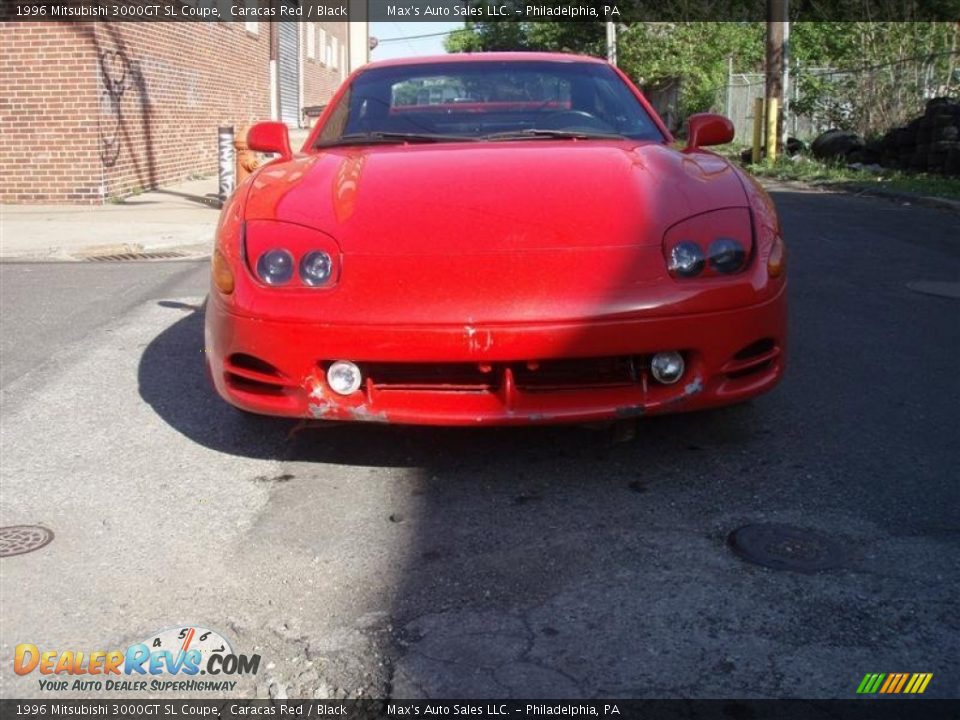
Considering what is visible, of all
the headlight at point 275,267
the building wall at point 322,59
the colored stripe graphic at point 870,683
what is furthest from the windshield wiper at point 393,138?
the building wall at point 322,59

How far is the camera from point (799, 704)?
2.48 metres

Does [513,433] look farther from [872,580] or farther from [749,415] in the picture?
[872,580]

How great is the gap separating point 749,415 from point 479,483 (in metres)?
1.30

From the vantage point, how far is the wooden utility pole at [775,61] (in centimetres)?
2156

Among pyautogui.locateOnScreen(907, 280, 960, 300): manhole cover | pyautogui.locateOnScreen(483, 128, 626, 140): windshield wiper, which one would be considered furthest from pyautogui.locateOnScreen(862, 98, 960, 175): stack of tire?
pyautogui.locateOnScreen(483, 128, 626, 140): windshield wiper

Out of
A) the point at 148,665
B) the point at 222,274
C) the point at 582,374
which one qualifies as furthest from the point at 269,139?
the point at 148,665

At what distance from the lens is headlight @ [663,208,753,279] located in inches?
145

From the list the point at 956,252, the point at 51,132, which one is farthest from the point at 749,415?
the point at 51,132

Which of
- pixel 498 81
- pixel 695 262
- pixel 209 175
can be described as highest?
pixel 498 81

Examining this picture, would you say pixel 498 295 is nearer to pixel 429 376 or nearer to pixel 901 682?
pixel 429 376

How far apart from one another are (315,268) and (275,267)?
0.48 ft

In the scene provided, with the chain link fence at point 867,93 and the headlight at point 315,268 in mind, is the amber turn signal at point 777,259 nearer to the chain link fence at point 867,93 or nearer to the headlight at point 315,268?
A: the headlight at point 315,268

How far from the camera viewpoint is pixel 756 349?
382 cm

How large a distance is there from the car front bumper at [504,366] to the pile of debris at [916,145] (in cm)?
1413
